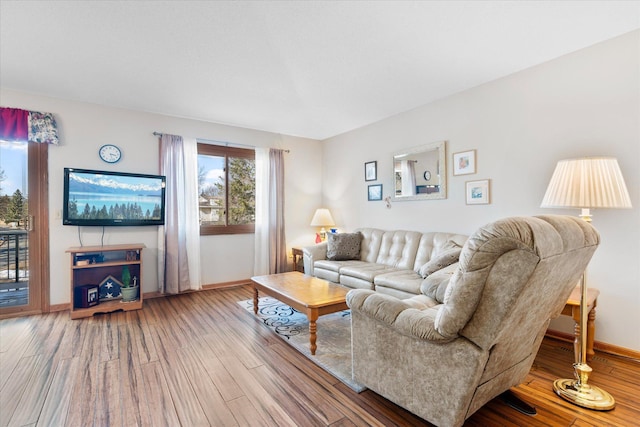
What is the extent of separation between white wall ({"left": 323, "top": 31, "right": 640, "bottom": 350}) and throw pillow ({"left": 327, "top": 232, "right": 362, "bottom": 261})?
2.58 feet

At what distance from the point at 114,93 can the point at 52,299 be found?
8.45 ft

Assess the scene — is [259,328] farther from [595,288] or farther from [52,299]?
[595,288]

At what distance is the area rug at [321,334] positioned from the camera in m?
2.18

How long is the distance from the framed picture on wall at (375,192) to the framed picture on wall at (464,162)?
123 cm

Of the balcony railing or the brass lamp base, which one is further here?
the balcony railing

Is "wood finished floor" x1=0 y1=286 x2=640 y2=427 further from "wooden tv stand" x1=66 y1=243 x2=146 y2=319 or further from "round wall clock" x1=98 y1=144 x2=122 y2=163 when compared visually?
"round wall clock" x1=98 y1=144 x2=122 y2=163

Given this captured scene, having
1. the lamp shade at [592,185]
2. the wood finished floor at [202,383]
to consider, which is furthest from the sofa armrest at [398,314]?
the lamp shade at [592,185]

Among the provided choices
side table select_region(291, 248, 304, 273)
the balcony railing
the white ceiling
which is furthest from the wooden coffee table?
the balcony railing

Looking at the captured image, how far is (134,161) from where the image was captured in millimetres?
4008

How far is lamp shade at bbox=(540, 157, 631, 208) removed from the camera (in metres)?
1.84

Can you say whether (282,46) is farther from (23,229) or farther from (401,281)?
(23,229)

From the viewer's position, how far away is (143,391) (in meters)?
1.93

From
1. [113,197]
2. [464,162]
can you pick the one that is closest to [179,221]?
[113,197]

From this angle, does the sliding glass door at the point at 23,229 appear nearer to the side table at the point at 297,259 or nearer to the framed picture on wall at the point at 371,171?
the side table at the point at 297,259
